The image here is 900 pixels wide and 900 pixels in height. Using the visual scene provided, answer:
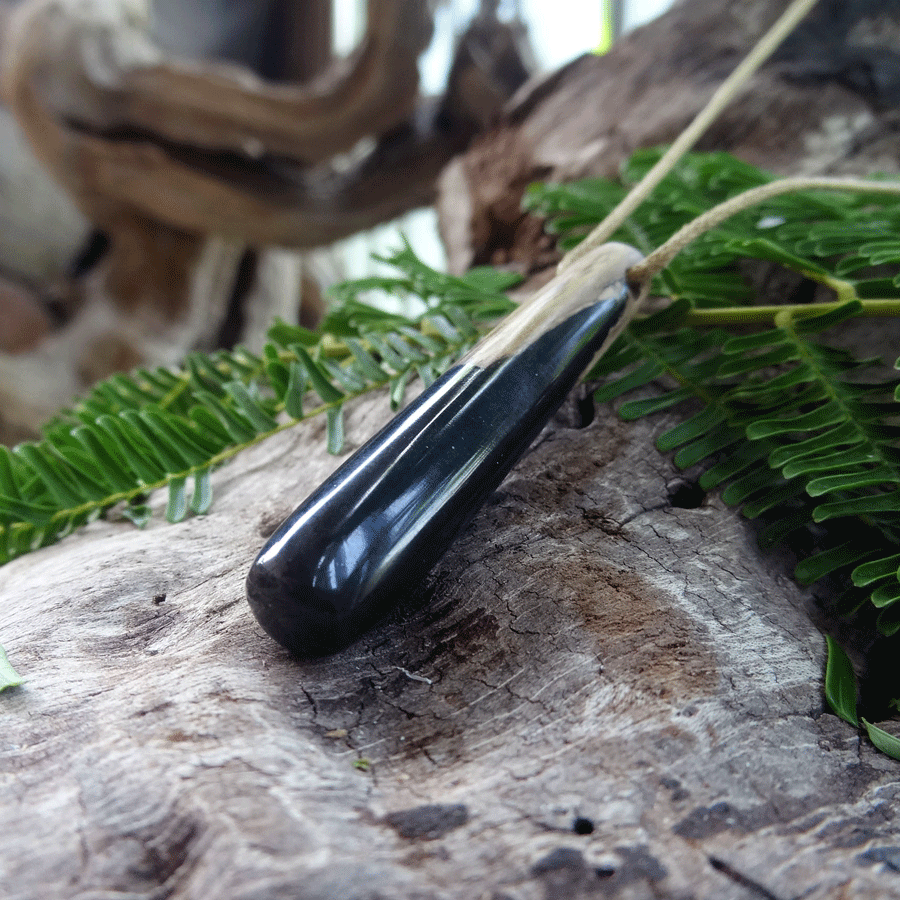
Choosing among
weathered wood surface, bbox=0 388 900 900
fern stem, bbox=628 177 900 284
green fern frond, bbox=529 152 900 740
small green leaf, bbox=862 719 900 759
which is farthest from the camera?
fern stem, bbox=628 177 900 284

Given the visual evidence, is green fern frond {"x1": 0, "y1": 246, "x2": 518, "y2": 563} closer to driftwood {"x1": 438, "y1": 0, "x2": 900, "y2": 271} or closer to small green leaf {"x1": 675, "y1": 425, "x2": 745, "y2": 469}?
small green leaf {"x1": 675, "y1": 425, "x2": 745, "y2": 469}

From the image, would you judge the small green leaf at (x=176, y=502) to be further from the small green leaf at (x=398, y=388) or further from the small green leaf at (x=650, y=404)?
the small green leaf at (x=650, y=404)

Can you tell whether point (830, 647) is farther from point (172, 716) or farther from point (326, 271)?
point (326, 271)

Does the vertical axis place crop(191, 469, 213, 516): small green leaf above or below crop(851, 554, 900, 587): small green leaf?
above

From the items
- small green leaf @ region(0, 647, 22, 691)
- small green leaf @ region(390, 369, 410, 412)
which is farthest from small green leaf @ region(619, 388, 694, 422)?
small green leaf @ region(0, 647, 22, 691)

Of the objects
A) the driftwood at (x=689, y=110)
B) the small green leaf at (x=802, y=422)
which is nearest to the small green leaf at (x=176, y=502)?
the small green leaf at (x=802, y=422)

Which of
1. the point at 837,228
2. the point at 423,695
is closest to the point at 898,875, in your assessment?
the point at 423,695
